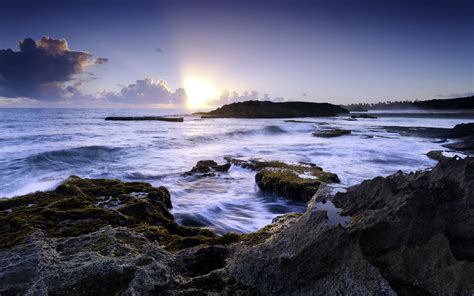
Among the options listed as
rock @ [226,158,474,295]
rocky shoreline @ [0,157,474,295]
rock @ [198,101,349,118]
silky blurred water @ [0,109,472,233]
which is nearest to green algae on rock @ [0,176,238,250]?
rocky shoreline @ [0,157,474,295]

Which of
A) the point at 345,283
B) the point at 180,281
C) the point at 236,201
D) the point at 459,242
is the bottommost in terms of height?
the point at 236,201

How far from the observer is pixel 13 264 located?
329cm

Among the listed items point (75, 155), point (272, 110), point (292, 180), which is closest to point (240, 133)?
point (75, 155)

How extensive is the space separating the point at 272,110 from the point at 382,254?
262ft

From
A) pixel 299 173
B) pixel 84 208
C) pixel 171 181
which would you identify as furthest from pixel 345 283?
pixel 171 181

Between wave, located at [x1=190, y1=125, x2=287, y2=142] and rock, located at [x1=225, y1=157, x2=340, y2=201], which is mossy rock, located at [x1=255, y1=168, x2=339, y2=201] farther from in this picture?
wave, located at [x1=190, y1=125, x2=287, y2=142]

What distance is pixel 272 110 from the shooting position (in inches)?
3211

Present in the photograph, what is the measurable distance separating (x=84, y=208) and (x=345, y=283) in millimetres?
4727

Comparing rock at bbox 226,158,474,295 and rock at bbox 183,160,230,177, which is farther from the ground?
rock at bbox 226,158,474,295

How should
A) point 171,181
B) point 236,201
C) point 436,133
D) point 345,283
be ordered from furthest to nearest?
point 436,133, point 171,181, point 236,201, point 345,283

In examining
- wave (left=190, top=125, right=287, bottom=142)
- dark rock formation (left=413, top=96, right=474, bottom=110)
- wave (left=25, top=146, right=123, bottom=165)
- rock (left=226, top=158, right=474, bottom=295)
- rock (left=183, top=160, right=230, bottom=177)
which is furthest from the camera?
dark rock formation (left=413, top=96, right=474, bottom=110)

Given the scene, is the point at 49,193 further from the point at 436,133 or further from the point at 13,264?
the point at 436,133

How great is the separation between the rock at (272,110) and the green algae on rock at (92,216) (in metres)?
71.4

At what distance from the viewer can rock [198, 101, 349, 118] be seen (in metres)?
79.9
